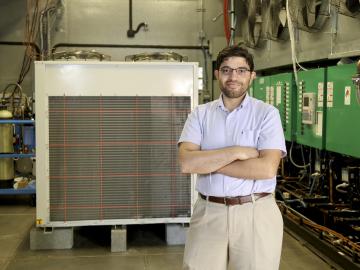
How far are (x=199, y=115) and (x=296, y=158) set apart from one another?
4035mm

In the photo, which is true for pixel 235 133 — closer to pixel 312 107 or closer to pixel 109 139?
pixel 109 139

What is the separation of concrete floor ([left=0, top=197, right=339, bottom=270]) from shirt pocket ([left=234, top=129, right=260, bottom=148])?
72.6 inches

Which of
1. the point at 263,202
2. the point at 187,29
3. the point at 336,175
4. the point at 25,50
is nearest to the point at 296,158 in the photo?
the point at 336,175

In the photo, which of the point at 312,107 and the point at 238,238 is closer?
the point at 238,238

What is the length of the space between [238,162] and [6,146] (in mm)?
4348

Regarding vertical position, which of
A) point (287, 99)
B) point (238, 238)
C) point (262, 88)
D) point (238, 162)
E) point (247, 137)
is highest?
point (262, 88)

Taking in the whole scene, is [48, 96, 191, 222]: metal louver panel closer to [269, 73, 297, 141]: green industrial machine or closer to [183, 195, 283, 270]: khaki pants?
[269, 73, 297, 141]: green industrial machine

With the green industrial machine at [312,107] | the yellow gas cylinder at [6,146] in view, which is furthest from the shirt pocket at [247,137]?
the yellow gas cylinder at [6,146]

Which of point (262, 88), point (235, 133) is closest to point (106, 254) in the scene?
point (235, 133)

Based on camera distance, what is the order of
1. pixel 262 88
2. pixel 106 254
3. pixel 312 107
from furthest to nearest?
pixel 262 88 < pixel 312 107 < pixel 106 254

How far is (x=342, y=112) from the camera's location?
3.71m

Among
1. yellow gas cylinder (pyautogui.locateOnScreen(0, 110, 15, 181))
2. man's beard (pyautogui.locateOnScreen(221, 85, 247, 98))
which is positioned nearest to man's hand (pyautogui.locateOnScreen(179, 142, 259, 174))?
man's beard (pyautogui.locateOnScreen(221, 85, 247, 98))

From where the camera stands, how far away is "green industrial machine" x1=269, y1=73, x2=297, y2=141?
16.4 feet

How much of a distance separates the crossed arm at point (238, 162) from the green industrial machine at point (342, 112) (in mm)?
1475
